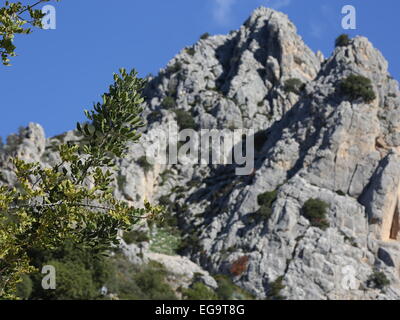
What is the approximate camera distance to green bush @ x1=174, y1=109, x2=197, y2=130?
82562 mm

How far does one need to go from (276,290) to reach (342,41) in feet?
138

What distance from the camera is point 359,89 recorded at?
66.1m

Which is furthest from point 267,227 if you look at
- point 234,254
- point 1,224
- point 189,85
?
point 1,224

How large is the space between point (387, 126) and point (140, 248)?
3279cm

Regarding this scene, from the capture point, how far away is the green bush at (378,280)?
169 ft

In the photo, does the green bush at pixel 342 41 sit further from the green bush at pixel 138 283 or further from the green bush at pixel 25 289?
the green bush at pixel 25 289

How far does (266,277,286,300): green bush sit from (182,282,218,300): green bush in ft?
19.6

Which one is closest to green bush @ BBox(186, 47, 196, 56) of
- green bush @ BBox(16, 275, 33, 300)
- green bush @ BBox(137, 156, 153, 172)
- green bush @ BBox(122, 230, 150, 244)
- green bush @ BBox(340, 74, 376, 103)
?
green bush @ BBox(137, 156, 153, 172)

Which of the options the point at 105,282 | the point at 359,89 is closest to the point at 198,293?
the point at 105,282

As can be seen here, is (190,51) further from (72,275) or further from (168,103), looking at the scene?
(72,275)

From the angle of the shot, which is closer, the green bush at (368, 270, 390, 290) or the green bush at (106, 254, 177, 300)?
the green bush at (106, 254, 177, 300)

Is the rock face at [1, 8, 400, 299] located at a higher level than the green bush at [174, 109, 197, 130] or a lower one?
lower

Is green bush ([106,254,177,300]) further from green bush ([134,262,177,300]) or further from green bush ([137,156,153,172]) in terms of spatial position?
green bush ([137,156,153,172])

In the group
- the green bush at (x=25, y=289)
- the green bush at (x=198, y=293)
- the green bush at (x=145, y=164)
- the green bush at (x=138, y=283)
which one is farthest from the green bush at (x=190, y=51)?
the green bush at (x=25, y=289)
